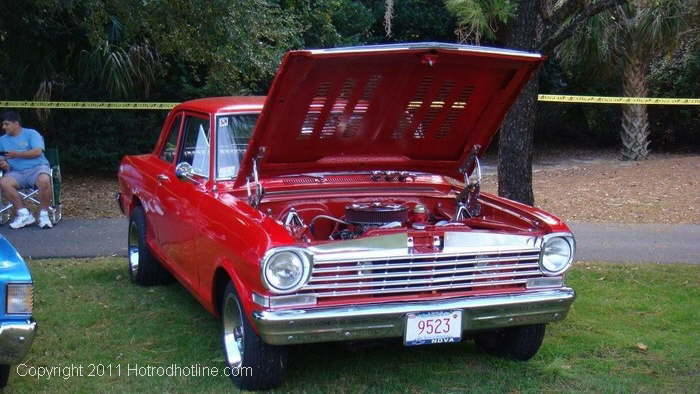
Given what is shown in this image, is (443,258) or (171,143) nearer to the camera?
(443,258)

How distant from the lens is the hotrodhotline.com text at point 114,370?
507cm

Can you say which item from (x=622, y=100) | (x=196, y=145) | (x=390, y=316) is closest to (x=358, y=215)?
(x=390, y=316)

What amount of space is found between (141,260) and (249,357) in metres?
2.73

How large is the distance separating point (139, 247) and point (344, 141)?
237 cm

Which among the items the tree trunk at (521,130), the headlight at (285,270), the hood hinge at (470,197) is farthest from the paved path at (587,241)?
the headlight at (285,270)

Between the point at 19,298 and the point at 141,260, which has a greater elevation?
the point at 19,298

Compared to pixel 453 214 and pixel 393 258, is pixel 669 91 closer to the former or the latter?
pixel 453 214

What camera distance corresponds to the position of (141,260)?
23.1 ft

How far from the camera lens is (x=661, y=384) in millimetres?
4980

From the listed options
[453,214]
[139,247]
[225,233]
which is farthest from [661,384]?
[139,247]

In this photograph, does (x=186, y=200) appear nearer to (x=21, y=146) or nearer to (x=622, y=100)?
(x=21, y=146)

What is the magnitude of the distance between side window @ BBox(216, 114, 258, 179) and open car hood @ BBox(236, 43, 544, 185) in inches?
12.3

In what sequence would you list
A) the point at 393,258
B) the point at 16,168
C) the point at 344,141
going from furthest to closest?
the point at 16,168 < the point at 344,141 < the point at 393,258

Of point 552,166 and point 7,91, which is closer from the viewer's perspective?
point 7,91
